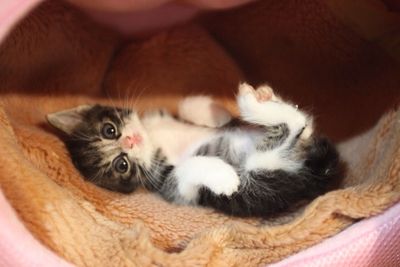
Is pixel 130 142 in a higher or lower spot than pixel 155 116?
lower

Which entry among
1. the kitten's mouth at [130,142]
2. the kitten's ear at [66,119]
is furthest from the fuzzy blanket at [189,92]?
the kitten's mouth at [130,142]

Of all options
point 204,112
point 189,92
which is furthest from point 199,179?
point 189,92

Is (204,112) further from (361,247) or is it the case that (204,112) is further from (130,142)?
(361,247)

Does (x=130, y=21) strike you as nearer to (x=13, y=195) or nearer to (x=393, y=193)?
(x=13, y=195)

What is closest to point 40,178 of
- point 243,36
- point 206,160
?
point 206,160

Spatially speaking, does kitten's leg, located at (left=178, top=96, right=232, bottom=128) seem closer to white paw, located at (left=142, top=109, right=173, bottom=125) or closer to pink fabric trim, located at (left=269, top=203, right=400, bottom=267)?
white paw, located at (left=142, top=109, right=173, bottom=125)

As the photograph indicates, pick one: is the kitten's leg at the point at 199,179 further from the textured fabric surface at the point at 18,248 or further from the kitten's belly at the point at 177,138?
the textured fabric surface at the point at 18,248

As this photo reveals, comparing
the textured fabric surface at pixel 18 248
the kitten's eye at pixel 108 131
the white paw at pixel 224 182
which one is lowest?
the textured fabric surface at pixel 18 248
